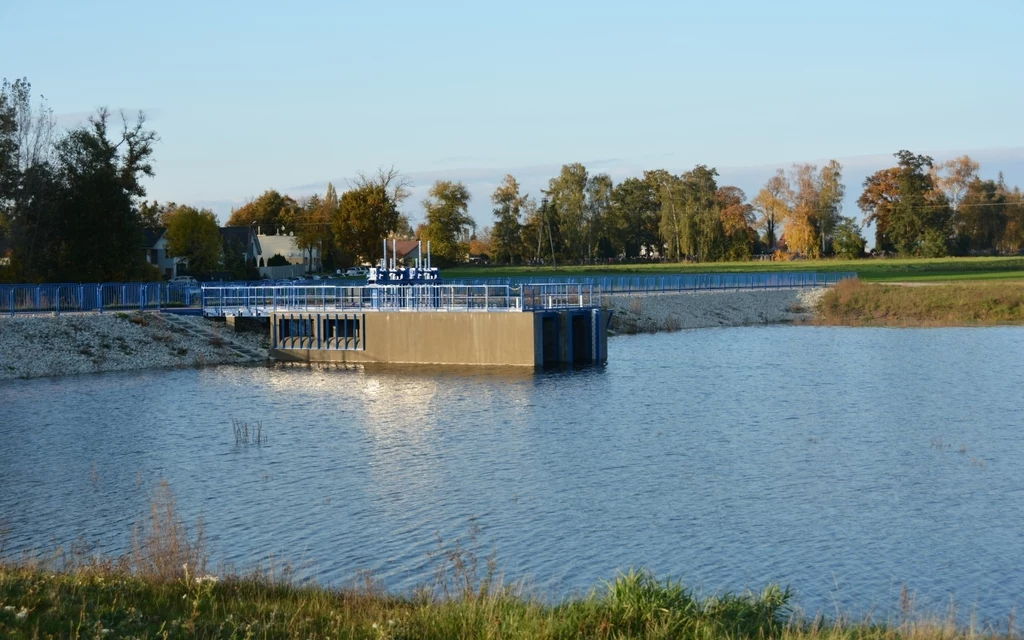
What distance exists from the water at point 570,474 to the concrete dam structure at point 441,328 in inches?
124

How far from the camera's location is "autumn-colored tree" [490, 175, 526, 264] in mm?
143500

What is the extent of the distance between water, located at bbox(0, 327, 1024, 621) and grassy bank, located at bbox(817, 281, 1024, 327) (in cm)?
Result: 2883

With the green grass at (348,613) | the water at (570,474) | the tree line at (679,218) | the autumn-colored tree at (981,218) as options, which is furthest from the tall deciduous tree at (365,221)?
the green grass at (348,613)

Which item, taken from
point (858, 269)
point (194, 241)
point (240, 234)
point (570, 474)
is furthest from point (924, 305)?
point (240, 234)

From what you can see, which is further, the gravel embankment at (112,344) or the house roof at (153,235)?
the house roof at (153,235)

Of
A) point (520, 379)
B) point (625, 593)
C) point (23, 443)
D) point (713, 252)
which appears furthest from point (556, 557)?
point (713, 252)

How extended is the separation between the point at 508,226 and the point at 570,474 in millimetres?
119457

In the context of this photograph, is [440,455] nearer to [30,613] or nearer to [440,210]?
[30,613]

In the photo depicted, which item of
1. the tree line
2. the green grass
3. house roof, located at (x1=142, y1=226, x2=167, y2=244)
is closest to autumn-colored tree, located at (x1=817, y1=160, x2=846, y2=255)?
the tree line

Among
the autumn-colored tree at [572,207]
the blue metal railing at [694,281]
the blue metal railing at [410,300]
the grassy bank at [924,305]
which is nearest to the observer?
the blue metal railing at [410,300]

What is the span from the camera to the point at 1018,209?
145250 millimetres

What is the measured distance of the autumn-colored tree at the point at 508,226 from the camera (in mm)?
143500

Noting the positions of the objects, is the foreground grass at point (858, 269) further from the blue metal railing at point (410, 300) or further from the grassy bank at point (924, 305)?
the blue metal railing at point (410, 300)

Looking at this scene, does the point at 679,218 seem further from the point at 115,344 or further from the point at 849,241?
the point at 115,344
